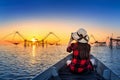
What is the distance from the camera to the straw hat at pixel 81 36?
13617mm

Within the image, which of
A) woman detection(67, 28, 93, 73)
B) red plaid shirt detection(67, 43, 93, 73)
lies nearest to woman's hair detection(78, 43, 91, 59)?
woman detection(67, 28, 93, 73)

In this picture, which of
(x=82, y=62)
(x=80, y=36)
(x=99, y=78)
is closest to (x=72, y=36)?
(x=80, y=36)

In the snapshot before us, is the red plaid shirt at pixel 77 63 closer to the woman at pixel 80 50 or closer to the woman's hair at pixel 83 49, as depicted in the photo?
the woman at pixel 80 50

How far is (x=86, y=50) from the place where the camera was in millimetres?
14039

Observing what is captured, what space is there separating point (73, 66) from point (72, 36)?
1.47 m

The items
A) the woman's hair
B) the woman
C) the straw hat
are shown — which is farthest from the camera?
the woman's hair

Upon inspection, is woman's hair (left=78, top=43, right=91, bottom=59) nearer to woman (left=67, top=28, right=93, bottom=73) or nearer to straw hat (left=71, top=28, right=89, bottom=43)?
woman (left=67, top=28, right=93, bottom=73)

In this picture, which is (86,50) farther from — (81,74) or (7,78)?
(7,78)

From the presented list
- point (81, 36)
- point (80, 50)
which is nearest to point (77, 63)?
point (80, 50)

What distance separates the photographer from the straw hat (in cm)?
1362

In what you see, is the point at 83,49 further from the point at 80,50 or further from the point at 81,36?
the point at 81,36

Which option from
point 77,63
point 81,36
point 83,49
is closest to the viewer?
point 81,36

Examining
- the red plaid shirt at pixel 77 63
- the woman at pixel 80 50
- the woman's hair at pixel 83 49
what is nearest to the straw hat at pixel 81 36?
the woman at pixel 80 50

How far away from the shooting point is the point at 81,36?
13703 millimetres
